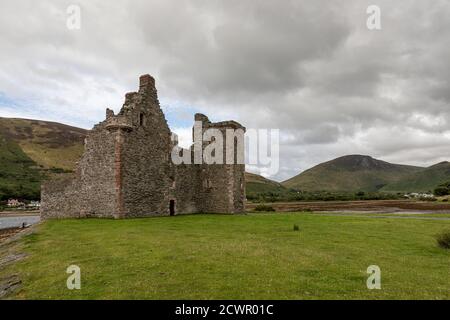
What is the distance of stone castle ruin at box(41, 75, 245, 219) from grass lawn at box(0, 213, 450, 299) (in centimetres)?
1235

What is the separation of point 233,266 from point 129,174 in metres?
23.2

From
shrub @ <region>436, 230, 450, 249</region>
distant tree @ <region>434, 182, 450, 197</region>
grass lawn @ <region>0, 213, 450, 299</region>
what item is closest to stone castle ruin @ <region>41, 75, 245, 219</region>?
grass lawn @ <region>0, 213, 450, 299</region>

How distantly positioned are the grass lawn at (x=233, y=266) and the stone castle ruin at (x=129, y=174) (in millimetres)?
12345

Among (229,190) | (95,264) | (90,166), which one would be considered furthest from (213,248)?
(229,190)

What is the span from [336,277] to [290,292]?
249cm

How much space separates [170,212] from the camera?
39.8 metres

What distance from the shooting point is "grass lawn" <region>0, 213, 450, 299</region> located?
9.56 meters

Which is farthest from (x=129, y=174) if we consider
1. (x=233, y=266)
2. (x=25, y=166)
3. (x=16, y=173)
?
(x=25, y=166)

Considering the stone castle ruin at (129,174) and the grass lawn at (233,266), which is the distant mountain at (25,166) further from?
the grass lawn at (233,266)

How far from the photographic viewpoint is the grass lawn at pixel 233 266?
31.4 feet

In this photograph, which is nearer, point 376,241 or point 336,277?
point 336,277

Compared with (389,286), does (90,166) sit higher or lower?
higher

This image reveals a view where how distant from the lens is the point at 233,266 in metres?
12.0
